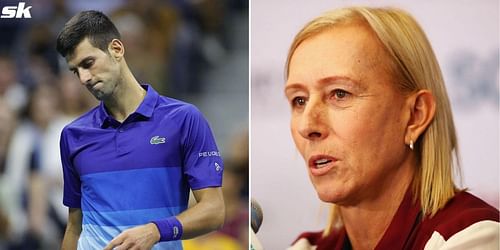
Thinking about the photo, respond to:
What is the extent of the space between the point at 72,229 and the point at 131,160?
13.9 inches

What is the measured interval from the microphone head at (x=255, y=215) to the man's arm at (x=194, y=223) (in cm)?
11

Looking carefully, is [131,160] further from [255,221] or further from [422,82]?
[422,82]

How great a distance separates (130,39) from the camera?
2.87 metres

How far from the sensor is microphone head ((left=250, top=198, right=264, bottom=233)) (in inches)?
113

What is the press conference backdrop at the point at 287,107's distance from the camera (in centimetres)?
277

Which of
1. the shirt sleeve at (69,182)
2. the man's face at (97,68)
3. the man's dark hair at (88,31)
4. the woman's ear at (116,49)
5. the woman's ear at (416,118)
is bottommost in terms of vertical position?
the shirt sleeve at (69,182)

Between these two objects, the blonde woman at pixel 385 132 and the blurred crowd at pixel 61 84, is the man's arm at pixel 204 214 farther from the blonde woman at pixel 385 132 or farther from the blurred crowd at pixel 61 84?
the blonde woman at pixel 385 132

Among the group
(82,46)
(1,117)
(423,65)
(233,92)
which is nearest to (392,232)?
(423,65)

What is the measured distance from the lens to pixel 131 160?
9.18 ft

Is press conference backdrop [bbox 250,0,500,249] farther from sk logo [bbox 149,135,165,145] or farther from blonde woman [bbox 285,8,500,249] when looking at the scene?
sk logo [bbox 149,135,165,145]

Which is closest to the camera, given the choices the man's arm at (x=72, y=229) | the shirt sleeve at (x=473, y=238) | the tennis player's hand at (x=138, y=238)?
the shirt sleeve at (x=473, y=238)

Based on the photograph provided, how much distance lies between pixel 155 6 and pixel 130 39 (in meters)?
0.17

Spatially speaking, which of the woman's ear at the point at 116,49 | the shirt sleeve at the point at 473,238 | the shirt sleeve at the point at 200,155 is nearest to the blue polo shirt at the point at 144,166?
the shirt sleeve at the point at 200,155

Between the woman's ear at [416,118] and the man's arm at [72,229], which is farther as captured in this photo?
the man's arm at [72,229]
